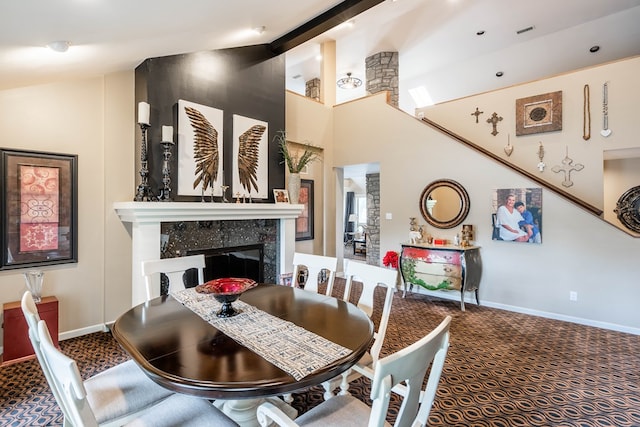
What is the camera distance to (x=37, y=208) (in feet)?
Answer: 9.85

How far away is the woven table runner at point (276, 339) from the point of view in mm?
1284

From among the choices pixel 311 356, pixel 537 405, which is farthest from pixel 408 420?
pixel 537 405

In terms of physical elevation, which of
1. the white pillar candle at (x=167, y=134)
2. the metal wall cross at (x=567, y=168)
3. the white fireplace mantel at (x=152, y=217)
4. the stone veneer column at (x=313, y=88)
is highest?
the stone veneer column at (x=313, y=88)

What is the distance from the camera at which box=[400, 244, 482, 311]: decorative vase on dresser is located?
14.2 ft

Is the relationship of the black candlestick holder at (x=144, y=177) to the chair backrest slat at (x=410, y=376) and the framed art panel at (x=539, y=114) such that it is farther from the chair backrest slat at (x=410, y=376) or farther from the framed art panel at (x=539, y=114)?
the framed art panel at (x=539, y=114)

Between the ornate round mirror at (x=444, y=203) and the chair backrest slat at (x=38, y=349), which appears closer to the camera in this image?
the chair backrest slat at (x=38, y=349)

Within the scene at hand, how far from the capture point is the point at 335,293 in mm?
5262

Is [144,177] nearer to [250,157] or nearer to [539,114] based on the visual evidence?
[250,157]

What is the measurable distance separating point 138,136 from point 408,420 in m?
3.71

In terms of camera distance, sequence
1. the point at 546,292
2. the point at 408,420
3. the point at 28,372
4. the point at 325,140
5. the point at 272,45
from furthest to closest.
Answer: the point at 325,140
the point at 272,45
the point at 546,292
the point at 28,372
the point at 408,420

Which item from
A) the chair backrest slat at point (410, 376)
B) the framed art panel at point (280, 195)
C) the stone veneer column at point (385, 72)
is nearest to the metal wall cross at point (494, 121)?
the stone veneer column at point (385, 72)

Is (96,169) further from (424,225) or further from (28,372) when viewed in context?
(424,225)

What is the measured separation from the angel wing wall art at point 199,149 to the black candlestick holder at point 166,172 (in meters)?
0.15

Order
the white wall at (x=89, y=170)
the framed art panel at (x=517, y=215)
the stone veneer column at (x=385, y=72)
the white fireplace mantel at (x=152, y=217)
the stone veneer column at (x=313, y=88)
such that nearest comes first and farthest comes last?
the white wall at (x=89, y=170)
the white fireplace mantel at (x=152, y=217)
the framed art panel at (x=517, y=215)
the stone veneer column at (x=385, y=72)
the stone veneer column at (x=313, y=88)
